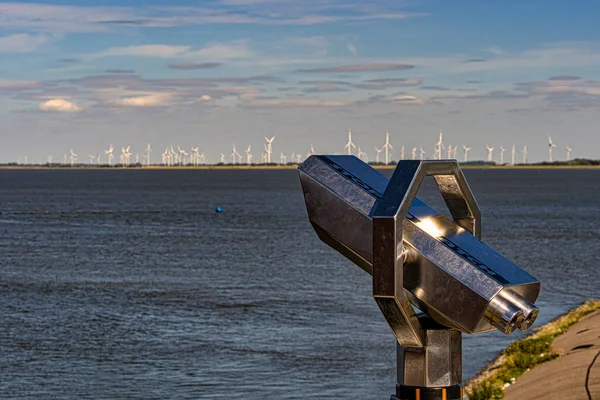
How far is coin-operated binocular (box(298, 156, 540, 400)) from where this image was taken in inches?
112

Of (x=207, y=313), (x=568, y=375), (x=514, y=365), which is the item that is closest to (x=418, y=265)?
(x=568, y=375)

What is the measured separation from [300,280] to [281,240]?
1211 inches

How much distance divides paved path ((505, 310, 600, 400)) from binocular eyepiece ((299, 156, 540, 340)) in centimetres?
1459

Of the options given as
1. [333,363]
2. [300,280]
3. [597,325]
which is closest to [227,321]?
[333,363]

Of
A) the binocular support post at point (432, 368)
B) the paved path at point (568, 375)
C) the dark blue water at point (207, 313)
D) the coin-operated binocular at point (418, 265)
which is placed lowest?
the dark blue water at point (207, 313)

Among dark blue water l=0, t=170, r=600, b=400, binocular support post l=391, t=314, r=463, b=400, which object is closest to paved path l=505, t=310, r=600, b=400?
dark blue water l=0, t=170, r=600, b=400

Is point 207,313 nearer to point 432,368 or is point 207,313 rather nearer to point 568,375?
point 568,375

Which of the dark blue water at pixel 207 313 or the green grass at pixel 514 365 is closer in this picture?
the green grass at pixel 514 365

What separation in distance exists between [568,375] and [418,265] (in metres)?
17.6

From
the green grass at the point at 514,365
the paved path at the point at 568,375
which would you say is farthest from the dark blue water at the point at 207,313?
the paved path at the point at 568,375

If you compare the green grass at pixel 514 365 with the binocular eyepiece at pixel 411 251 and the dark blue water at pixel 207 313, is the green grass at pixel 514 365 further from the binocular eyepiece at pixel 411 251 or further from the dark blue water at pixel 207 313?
the binocular eyepiece at pixel 411 251

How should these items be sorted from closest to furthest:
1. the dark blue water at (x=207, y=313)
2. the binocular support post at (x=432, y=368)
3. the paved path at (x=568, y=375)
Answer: the binocular support post at (x=432, y=368) → the paved path at (x=568, y=375) → the dark blue water at (x=207, y=313)

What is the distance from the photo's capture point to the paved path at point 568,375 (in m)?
17.8

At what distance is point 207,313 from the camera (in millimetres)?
44125
